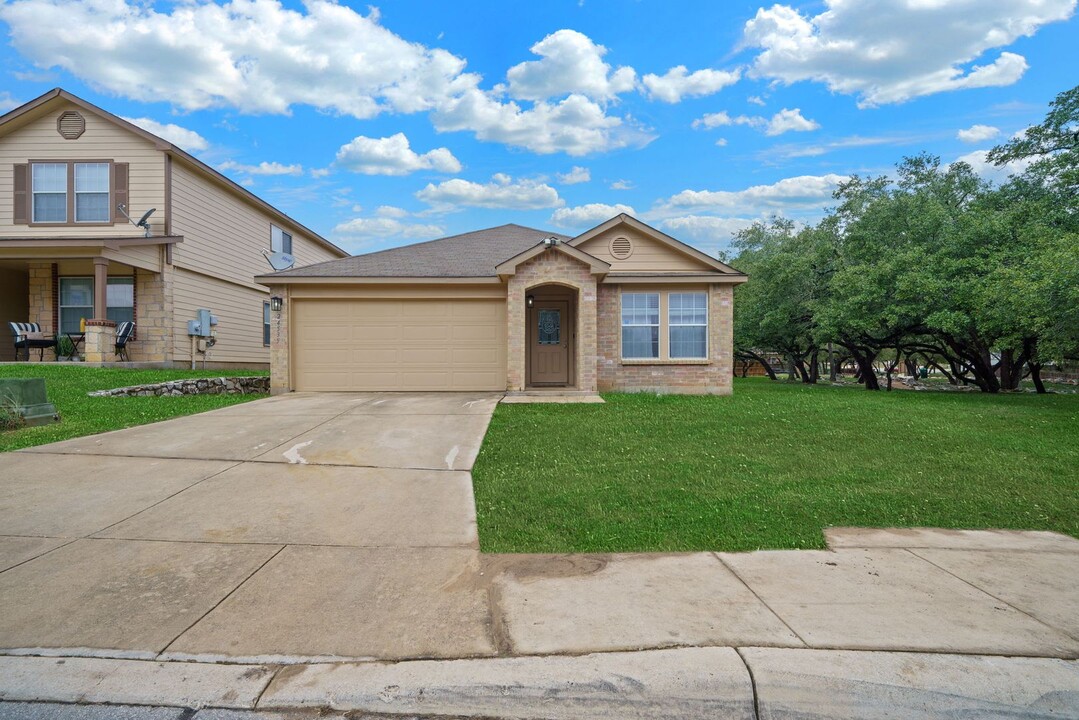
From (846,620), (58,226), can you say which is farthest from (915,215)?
(58,226)

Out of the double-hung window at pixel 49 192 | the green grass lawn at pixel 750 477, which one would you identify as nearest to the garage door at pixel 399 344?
the green grass lawn at pixel 750 477

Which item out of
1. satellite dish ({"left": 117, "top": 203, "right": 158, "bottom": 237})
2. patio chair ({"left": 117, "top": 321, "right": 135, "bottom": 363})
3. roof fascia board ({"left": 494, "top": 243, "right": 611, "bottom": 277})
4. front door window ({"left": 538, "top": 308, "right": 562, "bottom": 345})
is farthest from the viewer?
satellite dish ({"left": 117, "top": 203, "right": 158, "bottom": 237})

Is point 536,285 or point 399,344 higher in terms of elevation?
point 536,285

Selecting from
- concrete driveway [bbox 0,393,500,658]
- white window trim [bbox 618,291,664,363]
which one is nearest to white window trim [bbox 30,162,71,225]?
concrete driveway [bbox 0,393,500,658]

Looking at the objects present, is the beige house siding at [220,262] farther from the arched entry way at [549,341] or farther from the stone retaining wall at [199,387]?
the arched entry way at [549,341]

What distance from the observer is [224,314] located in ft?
Result: 64.5

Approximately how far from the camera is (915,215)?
18766 millimetres

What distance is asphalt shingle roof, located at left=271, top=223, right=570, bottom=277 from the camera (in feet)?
44.0

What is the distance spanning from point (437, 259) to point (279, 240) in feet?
37.9

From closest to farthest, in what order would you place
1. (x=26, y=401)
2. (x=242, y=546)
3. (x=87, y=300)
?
(x=242, y=546) < (x=26, y=401) < (x=87, y=300)

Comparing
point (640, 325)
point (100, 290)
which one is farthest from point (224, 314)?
point (640, 325)

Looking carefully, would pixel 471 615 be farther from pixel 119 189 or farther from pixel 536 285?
pixel 119 189

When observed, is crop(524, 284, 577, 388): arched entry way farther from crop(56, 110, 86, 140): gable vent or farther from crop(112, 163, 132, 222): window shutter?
crop(56, 110, 86, 140): gable vent

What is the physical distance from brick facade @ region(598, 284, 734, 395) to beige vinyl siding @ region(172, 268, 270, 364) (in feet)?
40.5
